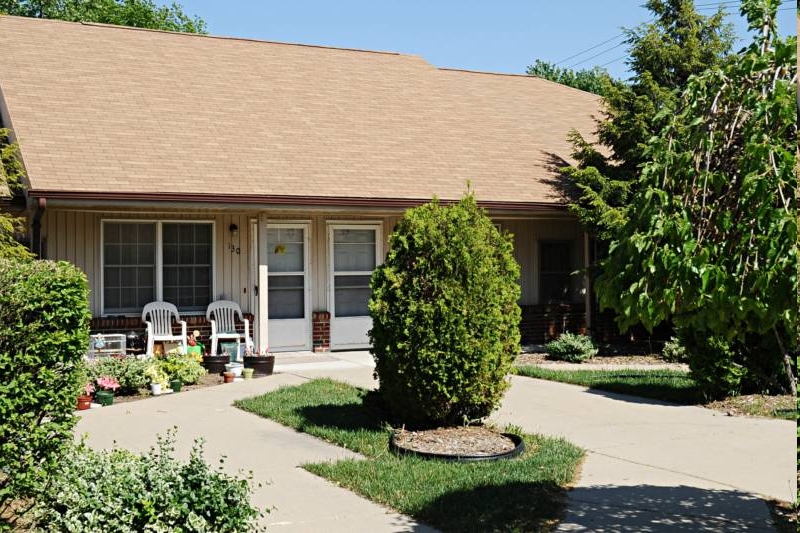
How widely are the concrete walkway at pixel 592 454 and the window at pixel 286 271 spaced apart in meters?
3.47

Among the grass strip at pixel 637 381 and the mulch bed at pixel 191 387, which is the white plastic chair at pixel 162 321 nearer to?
the mulch bed at pixel 191 387

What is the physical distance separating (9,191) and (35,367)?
8.39 meters

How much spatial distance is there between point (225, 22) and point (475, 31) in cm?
1804

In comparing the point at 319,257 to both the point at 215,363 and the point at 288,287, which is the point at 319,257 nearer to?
the point at 288,287

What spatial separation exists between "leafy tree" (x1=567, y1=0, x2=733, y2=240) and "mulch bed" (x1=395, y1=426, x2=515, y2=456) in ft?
26.1

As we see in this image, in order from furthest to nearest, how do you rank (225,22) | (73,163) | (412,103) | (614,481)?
(225,22) → (412,103) → (73,163) → (614,481)

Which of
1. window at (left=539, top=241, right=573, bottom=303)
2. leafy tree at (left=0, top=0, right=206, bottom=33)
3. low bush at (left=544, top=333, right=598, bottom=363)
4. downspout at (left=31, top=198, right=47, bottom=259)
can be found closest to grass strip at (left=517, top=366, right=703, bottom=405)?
low bush at (left=544, top=333, right=598, bottom=363)

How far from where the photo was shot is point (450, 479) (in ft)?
23.1

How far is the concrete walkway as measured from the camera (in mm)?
6188

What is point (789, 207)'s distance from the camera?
3951mm

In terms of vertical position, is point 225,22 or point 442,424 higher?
point 225,22

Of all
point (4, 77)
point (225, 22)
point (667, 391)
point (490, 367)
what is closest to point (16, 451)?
point (490, 367)

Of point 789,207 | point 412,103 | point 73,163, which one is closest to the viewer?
point 789,207

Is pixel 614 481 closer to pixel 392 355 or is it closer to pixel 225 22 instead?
pixel 392 355
